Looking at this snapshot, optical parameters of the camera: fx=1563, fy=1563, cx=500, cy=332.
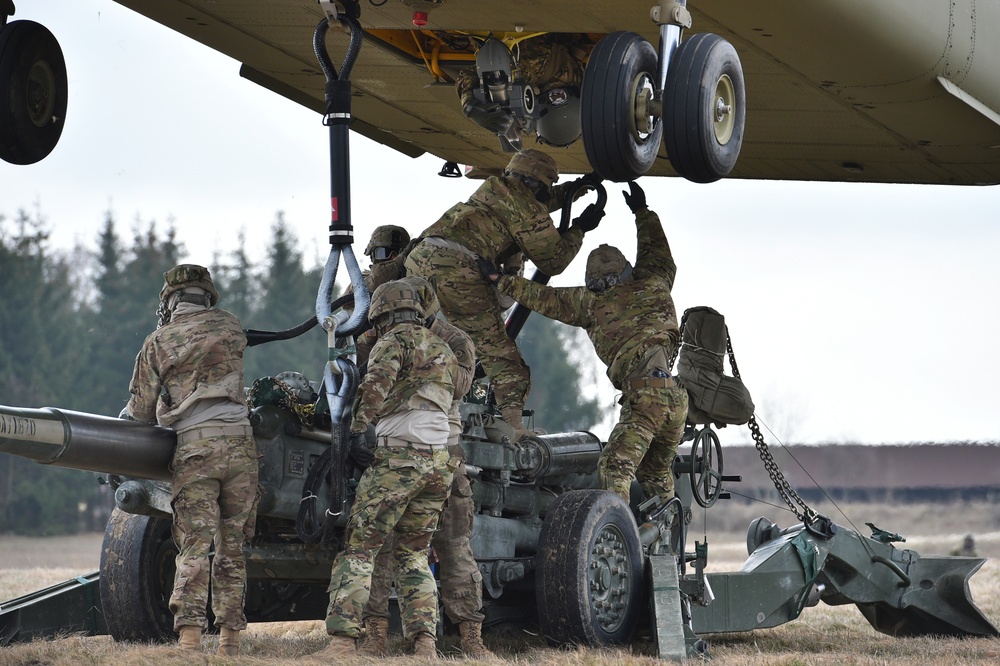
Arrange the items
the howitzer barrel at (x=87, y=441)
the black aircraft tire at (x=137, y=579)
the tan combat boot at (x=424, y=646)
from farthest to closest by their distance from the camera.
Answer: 1. the black aircraft tire at (x=137, y=579)
2. the tan combat boot at (x=424, y=646)
3. the howitzer barrel at (x=87, y=441)

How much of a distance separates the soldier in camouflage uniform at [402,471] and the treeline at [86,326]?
20.2 m

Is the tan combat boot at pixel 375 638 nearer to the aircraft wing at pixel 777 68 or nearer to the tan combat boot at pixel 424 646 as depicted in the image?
the tan combat boot at pixel 424 646

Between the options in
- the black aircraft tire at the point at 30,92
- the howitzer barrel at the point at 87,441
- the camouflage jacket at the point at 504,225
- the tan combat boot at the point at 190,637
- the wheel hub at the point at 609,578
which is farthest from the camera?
the camouflage jacket at the point at 504,225

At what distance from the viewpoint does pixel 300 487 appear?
823 cm

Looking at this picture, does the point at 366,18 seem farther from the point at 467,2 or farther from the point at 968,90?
the point at 968,90

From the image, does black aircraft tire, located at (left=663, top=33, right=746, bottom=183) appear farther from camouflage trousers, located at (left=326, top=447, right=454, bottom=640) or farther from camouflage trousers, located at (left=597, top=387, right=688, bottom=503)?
camouflage trousers, located at (left=597, top=387, right=688, bottom=503)

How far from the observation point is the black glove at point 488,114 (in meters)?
9.33

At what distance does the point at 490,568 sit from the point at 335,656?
4.69 ft

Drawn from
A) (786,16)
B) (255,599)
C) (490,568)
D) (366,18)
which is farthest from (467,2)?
(255,599)

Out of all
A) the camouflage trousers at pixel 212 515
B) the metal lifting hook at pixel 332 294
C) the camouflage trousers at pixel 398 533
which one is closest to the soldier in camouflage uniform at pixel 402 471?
the camouflage trousers at pixel 398 533

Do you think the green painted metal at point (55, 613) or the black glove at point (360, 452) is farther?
the green painted metal at point (55, 613)

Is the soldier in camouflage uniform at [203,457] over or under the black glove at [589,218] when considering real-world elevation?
under

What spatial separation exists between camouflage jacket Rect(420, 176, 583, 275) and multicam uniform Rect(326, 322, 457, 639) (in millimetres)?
1453

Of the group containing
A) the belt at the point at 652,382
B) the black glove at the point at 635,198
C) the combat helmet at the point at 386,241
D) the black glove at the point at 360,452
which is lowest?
the black glove at the point at 360,452
